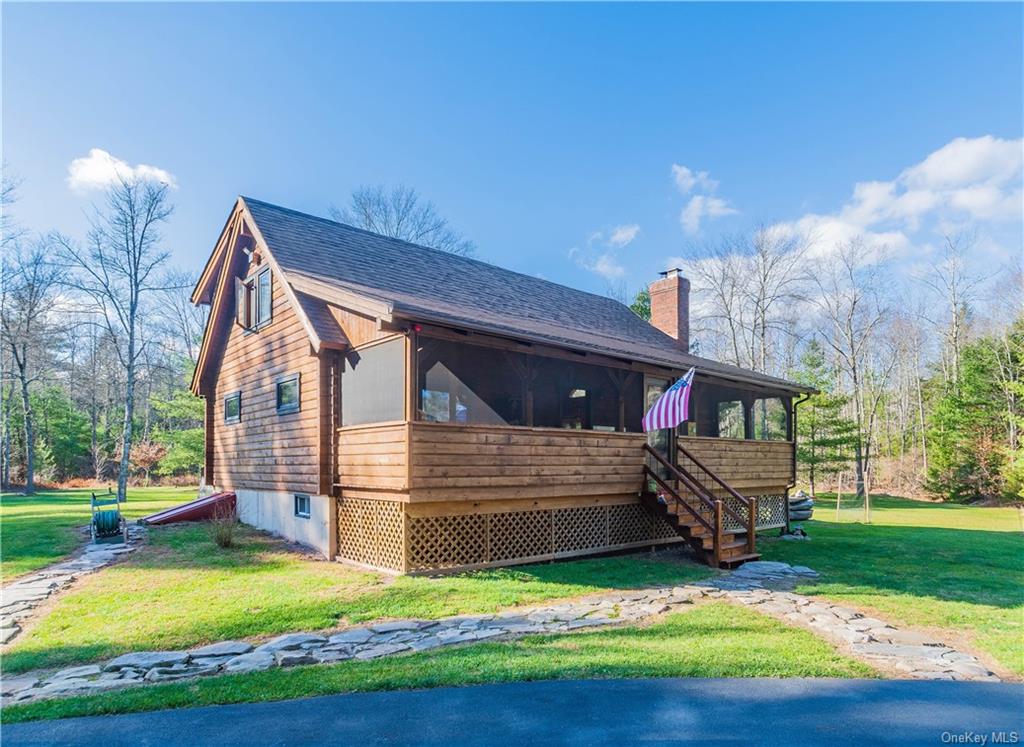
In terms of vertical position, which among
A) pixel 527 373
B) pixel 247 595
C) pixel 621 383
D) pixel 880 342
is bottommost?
pixel 247 595

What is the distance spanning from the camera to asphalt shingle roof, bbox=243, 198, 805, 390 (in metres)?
10.6

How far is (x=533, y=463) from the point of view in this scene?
34.4ft

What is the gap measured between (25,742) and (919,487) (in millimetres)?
37987

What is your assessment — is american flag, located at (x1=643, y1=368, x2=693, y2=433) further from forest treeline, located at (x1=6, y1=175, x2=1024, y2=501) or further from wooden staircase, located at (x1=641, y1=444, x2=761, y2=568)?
forest treeline, located at (x1=6, y1=175, x2=1024, y2=501)

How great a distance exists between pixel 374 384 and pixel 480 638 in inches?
201

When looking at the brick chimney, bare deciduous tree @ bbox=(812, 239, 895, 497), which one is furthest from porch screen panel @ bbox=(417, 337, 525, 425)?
bare deciduous tree @ bbox=(812, 239, 895, 497)

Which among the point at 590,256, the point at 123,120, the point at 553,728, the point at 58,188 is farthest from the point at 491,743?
the point at 590,256

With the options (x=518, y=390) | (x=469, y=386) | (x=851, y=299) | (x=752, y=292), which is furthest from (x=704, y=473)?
(x=851, y=299)

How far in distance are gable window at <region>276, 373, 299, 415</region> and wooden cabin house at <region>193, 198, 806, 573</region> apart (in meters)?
0.06

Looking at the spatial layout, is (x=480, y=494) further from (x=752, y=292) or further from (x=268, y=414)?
(x=752, y=292)

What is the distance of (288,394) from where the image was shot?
41.4 feet

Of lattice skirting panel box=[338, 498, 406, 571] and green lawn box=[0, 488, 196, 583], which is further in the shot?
green lawn box=[0, 488, 196, 583]

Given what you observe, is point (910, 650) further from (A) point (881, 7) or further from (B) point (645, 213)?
(B) point (645, 213)

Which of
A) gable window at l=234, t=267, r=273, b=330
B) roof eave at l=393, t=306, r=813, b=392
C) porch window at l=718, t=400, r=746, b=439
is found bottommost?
porch window at l=718, t=400, r=746, b=439
